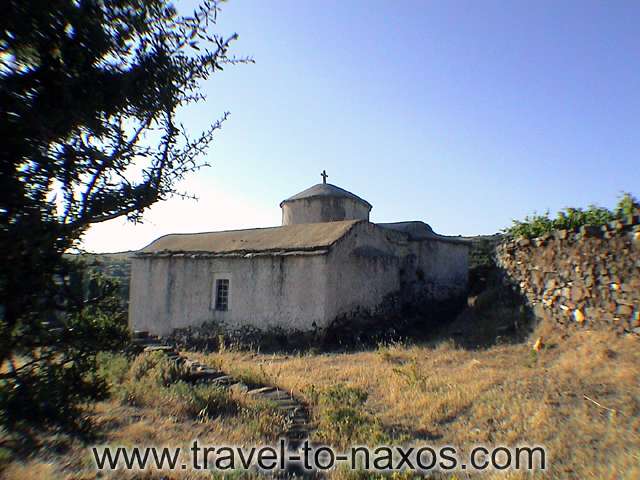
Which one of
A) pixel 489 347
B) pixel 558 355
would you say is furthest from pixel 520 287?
pixel 558 355

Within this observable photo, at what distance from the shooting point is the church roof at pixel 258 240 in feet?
50.9

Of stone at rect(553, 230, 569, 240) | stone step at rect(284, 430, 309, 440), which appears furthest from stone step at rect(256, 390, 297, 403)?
stone at rect(553, 230, 569, 240)

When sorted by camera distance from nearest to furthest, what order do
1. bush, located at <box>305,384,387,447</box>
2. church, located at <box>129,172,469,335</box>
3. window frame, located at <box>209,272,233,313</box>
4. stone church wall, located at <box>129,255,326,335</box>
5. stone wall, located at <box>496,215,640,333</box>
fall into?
bush, located at <box>305,384,387,447</box>
stone wall, located at <box>496,215,640,333</box>
stone church wall, located at <box>129,255,326,335</box>
church, located at <box>129,172,469,335</box>
window frame, located at <box>209,272,233,313</box>

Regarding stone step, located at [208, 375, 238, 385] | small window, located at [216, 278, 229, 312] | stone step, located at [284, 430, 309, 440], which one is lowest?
stone step, located at [284, 430, 309, 440]

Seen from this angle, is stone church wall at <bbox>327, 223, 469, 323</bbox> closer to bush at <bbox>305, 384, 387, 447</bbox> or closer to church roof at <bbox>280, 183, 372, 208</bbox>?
church roof at <bbox>280, 183, 372, 208</bbox>

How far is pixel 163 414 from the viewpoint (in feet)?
23.4

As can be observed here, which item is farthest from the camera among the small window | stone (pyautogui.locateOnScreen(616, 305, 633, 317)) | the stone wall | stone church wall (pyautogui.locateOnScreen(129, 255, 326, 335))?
the small window

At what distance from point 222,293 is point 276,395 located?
908 cm

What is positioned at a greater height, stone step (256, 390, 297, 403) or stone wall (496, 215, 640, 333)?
stone wall (496, 215, 640, 333)

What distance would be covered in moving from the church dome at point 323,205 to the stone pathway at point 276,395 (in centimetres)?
1226

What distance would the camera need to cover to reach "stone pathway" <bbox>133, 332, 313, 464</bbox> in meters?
6.80

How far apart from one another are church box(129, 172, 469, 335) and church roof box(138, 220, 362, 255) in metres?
0.05

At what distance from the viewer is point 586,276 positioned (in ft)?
35.6

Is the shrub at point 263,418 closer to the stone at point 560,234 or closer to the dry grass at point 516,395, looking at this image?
the dry grass at point 516,395
